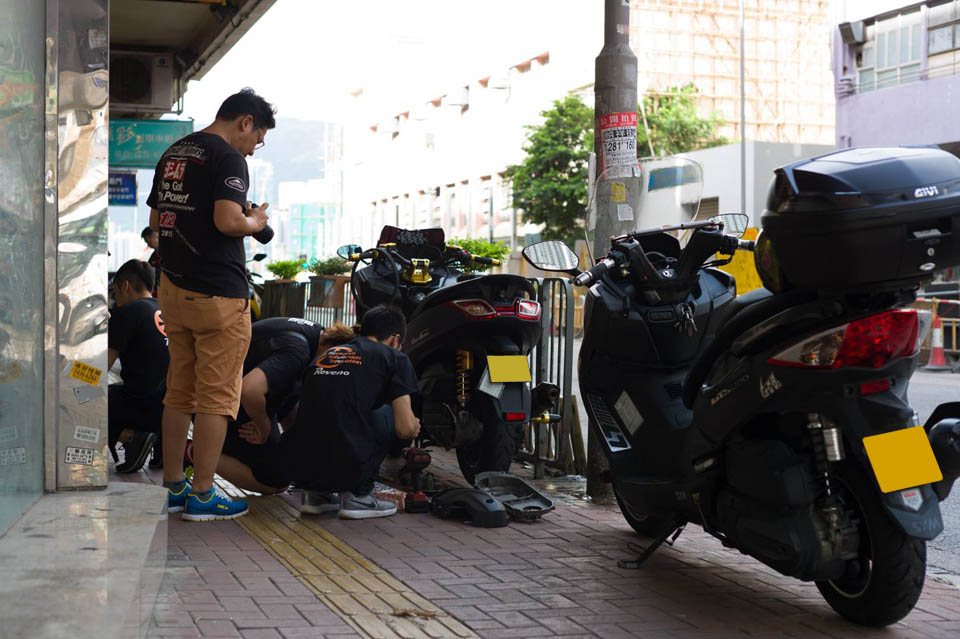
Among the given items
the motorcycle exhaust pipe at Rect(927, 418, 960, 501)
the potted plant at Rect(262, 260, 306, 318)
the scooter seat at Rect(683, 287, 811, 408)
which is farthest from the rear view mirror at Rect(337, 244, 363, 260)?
the potted plant at Rect(262, 260, 306, 318)

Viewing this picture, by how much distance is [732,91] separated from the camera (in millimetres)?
65438

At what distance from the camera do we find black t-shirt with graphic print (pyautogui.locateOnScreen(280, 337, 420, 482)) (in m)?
5.73

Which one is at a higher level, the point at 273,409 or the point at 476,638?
the point at 273,409

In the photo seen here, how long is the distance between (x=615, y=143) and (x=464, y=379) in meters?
1.62

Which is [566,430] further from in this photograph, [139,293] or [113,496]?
[113,496]

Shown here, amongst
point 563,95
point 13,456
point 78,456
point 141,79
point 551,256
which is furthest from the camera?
point 563,95

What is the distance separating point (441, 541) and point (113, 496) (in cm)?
152

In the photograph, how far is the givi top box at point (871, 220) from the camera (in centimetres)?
366

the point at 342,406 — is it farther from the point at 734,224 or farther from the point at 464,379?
the point at 734,224

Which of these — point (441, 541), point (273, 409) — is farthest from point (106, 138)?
point (441, 541)

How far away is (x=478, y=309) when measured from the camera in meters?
6.42

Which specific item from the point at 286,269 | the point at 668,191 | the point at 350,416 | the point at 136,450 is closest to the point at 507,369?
the point at 350,416

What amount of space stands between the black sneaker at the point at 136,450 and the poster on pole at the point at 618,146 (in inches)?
126

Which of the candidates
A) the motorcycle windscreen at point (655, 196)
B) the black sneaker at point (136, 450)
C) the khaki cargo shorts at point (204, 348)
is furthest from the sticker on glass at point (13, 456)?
the motorcycle windscreen at point (655, 196)
